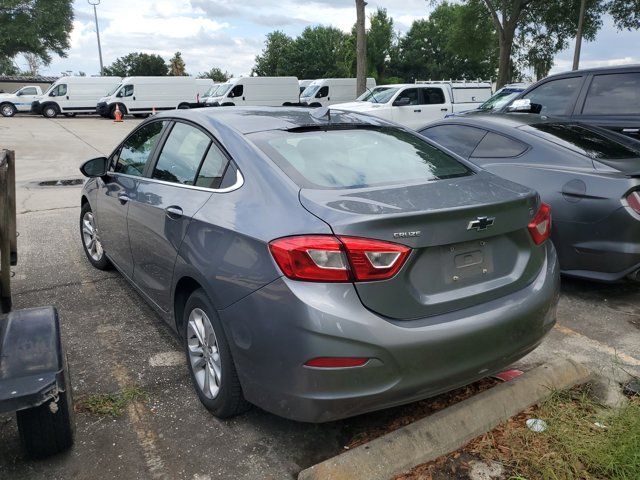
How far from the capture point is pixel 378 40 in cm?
6612

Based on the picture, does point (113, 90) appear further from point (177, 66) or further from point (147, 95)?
point (177, 66)

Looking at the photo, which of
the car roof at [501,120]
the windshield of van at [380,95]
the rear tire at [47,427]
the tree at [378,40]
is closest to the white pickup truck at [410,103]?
the windshield of van at [380,95]

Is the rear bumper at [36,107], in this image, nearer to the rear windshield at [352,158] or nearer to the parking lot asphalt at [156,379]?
the parking lot asphalt at [156,379]

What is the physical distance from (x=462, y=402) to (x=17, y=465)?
2.14m

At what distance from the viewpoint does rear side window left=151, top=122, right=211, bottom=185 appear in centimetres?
314

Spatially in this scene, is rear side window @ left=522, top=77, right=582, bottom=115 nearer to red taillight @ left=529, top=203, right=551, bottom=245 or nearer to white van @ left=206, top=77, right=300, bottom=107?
red taillight @ left=529, top=203, right=551, bottom=245

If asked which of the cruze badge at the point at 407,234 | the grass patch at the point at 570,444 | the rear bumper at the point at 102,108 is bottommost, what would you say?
the grass patch at the point at 570,444

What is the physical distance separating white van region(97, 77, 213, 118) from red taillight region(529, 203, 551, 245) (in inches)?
1259

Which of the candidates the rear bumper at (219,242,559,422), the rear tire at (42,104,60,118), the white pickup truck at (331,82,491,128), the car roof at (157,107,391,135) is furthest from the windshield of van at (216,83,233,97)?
the rear bumper at (219,242,559,422)

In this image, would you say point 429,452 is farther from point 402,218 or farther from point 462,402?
point 402,218

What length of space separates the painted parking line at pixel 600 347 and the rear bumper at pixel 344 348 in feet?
4.85

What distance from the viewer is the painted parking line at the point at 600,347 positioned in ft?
11.3

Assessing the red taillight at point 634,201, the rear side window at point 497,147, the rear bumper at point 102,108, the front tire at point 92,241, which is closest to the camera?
the red taillight at point 634,201

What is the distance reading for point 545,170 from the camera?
14.5 feet
